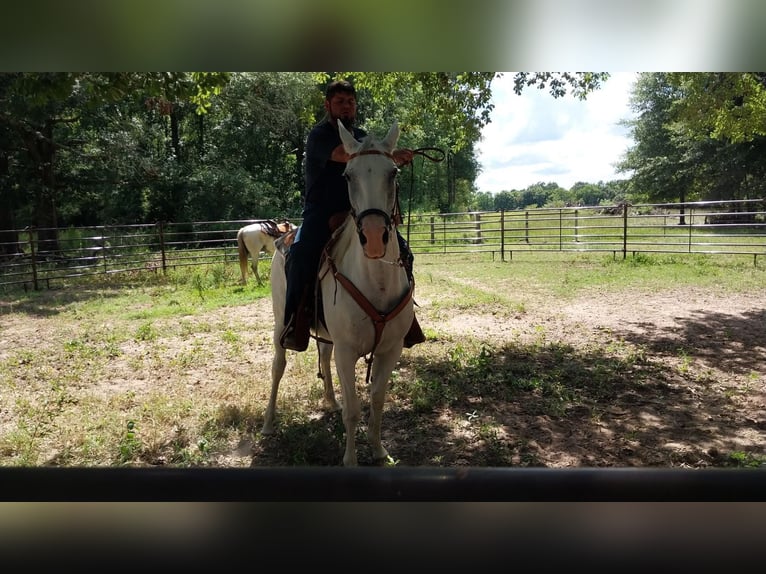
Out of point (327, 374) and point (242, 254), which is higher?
point (242, 254)

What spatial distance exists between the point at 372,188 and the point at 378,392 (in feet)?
5.39

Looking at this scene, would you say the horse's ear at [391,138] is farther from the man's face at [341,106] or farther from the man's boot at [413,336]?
the man's boot at [413,336]

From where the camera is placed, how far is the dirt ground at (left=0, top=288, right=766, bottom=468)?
4.08m

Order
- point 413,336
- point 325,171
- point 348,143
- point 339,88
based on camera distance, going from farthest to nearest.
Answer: point 413,336 < point 325,171 < point 339,88 < point 348,143

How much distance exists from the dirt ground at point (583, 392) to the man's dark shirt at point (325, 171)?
2016 millimetres

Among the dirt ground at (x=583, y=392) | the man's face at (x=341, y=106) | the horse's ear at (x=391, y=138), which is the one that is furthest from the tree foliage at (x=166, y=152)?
the horse's ear at (x=391, y=138)

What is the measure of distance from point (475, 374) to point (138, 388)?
402 cm

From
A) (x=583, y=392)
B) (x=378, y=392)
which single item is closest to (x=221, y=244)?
(x=583, y=392)

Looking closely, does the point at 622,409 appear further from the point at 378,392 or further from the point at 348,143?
the point at 348,143

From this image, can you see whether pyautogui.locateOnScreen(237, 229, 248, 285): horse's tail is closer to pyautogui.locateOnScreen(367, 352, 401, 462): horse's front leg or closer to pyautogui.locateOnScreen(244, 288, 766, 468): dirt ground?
pyautogui.locateOnScreen(244, 288, 766, 468): dirt ground

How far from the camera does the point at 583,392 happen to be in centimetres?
537

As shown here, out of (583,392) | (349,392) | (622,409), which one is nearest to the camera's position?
(349,392)

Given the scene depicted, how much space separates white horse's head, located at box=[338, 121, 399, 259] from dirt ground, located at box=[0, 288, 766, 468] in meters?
2.05

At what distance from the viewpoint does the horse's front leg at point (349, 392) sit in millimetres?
3559
